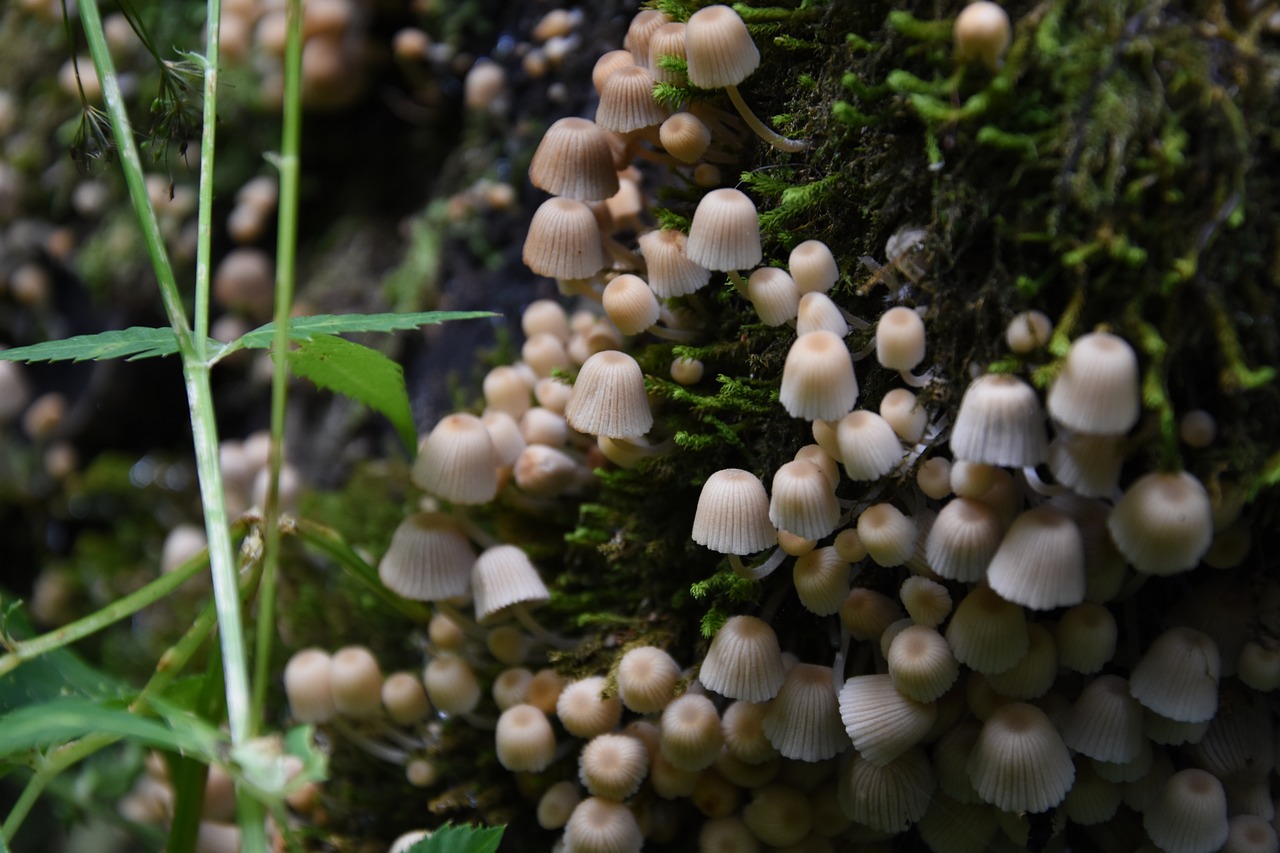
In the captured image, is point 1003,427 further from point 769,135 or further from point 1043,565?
point 769,135

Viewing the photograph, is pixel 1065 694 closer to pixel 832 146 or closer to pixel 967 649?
pixel 967 649

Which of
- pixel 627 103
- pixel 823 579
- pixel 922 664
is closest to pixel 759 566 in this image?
pixel 823 579

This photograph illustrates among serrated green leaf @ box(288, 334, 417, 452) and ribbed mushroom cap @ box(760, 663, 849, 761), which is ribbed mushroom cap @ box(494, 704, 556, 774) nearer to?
ribbed mushroom cap @ box(760, 663, 849, 761)

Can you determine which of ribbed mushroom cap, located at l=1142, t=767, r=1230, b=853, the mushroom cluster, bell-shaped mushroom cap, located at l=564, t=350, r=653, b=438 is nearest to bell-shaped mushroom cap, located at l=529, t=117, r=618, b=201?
the mushroom cluster

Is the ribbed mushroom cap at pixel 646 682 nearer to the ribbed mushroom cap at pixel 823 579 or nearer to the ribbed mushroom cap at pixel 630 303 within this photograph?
the ribbed mushroom cap at pixel 823 579

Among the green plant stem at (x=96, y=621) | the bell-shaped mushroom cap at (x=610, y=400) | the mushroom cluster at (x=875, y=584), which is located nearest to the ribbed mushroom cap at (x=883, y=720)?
the mushroom cluster at (x=875, y=584)

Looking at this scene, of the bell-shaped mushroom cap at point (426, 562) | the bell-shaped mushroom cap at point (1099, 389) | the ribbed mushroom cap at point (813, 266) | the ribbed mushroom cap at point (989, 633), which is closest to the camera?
the bell-shaped mushroom cap at point (1099, 389)
